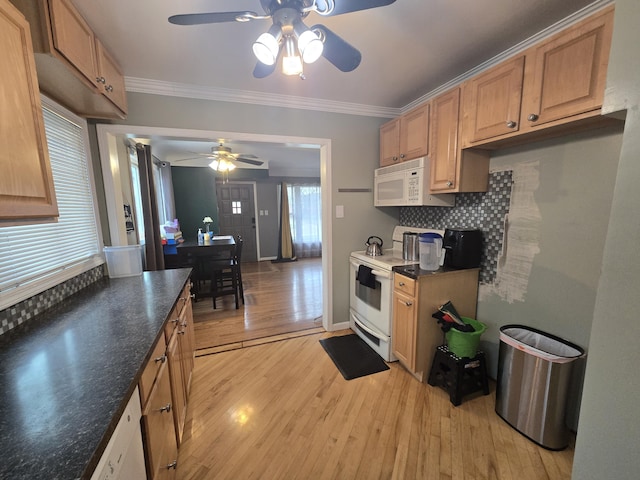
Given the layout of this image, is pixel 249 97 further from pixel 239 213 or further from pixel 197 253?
pixel 239 213

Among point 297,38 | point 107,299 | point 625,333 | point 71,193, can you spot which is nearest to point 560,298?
point 625,333

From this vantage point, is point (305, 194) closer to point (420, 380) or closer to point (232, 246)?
point (232, 246)

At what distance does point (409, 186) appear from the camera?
2.32 m

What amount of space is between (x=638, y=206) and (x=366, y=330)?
2107 mm

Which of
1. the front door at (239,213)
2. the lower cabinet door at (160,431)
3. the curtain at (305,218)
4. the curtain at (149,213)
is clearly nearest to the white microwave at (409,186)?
the lower cabinet door at (160,431)

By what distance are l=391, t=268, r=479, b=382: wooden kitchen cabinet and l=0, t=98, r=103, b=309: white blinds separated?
225 cm

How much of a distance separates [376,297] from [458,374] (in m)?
0.84

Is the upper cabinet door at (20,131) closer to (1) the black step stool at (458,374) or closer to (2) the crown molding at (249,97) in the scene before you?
(2) the crown molding at (249,97)

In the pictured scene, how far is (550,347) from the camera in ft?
5.48

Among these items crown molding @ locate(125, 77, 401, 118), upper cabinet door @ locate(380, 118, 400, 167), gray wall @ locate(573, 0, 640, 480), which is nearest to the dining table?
crown molding @ locate(125, 77, 401, 118)

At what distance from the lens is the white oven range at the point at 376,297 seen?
89.7 inches

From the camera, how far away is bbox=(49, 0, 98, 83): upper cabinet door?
115 cm

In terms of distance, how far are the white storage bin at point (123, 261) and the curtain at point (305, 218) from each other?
4711 mm

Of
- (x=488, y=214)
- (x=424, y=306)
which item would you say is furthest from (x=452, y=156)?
(x=424, y=306)
